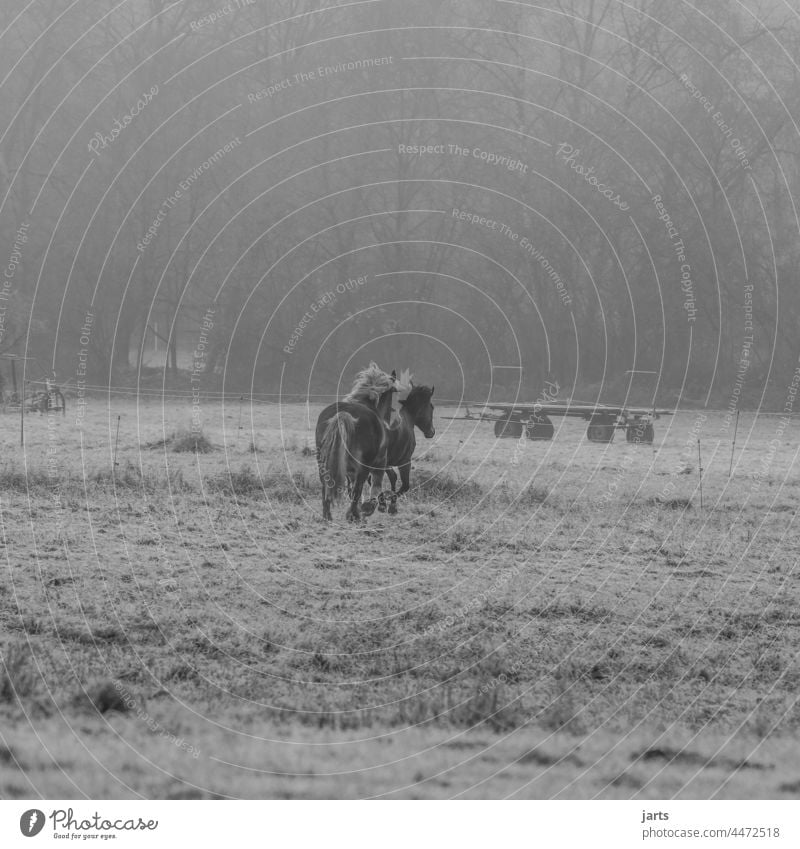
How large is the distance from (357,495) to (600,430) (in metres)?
12.0

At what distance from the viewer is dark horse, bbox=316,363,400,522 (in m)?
14.0

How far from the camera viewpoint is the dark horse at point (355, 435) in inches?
553

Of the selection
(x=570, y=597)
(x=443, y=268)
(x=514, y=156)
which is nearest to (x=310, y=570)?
(x=570, y=597)

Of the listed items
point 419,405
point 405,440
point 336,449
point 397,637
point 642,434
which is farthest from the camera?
Result: point 642,434

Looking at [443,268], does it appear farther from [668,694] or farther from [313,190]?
[668,694]

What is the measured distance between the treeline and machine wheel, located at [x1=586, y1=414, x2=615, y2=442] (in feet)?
22.3

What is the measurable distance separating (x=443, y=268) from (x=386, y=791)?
26830 mm

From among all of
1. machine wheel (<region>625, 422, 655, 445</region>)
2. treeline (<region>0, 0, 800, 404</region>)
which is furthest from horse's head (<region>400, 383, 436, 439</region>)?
treeline (<region>0, 0, 800, 404</region>)

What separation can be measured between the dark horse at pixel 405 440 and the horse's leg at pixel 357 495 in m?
0.56

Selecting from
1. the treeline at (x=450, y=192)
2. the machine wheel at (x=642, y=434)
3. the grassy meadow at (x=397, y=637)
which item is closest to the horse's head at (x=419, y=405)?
the grassy meadow at (x=397, y=637)

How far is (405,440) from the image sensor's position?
15.6 metres

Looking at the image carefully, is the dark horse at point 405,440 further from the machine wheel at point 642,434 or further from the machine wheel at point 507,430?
the machine wheel at point 642,434
